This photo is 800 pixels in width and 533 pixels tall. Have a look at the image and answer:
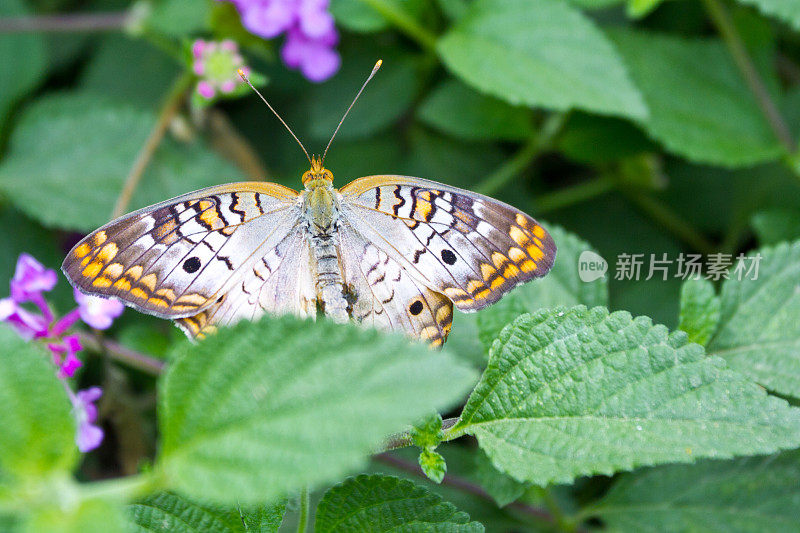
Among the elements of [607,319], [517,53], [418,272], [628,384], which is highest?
[517,53]

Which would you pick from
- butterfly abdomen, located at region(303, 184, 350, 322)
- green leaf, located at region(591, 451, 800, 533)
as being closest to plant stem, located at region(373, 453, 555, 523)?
green leaf, located at region(591, 451, 800, 533)

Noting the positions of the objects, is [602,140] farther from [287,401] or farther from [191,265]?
[287,401]

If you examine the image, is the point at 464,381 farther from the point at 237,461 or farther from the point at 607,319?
the point at 607,319

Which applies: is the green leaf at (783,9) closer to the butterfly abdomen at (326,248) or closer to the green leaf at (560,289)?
the green leaf at (560,289)

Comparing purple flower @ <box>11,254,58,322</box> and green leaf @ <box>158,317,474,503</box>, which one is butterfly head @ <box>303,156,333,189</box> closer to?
purple flower @ <box>11,254,58,322</box>

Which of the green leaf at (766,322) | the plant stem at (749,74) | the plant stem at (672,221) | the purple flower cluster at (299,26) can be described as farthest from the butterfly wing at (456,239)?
the plant stem at (749,74)

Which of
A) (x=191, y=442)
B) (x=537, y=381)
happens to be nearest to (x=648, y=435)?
(x=537, y=381)

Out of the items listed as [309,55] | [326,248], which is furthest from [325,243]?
[309,55]
